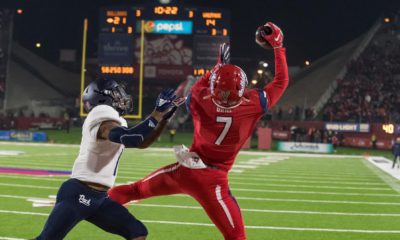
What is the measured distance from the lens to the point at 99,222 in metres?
3.99

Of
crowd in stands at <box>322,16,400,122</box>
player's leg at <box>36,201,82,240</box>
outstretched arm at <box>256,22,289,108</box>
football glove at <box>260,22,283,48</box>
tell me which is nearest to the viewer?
player's leg at <box>36,201,82,240</box>

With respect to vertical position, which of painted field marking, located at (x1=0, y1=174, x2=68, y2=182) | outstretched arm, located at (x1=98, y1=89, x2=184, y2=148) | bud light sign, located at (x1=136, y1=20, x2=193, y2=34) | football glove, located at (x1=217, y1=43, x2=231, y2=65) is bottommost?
painted field marking, located at (x1=0, y1=174, x2=68, y2=182)

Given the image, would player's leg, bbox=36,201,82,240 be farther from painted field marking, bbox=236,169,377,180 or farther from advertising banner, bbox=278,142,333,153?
advertising banner, bbox=278,142,333,153

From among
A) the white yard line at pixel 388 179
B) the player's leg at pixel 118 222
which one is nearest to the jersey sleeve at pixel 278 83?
the player's leg at pixel 118 222

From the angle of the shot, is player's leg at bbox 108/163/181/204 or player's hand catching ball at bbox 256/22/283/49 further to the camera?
player's hand catching ball at bbox 256/22/283/49

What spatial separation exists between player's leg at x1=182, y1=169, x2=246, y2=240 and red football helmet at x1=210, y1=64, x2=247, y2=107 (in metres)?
0.52

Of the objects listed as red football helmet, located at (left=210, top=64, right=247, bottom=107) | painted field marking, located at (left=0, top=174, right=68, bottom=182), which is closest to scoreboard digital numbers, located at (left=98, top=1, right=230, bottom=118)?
painted field marking, located at (left=0, top=174, right=68, bottom=182)

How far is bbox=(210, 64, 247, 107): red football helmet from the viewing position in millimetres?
3902

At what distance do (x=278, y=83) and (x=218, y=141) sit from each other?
68 cm

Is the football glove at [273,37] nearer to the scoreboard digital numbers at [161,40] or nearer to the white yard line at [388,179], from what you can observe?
the white yard line at [388,179]

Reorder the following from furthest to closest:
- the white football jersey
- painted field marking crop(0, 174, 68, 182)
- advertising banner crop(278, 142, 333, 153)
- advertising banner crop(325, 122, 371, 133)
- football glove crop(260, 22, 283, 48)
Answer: advertising banner crop(325, 122, 371, 133), advertising banner crop(278, 142, 333, 153), painted field marking crop(0, 174, 68, 182), football glove crop(260, 22, 283, 48), the white football jersey

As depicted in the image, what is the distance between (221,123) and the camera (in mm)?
3994

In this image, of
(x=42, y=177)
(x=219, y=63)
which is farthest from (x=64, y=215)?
(x=42, y=177)

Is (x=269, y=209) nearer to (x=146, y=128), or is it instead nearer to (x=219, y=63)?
(x=219, y=63)
